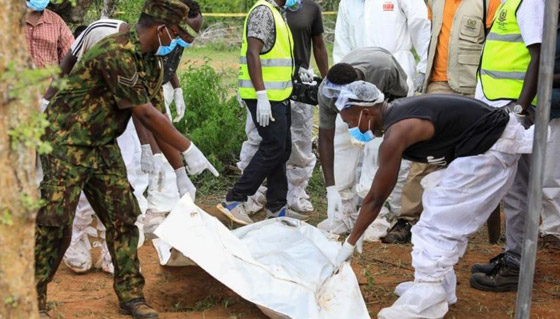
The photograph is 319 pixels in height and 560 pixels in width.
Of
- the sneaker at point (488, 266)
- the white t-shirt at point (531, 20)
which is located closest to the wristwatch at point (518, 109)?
the white t-shirt at point (531, 20)

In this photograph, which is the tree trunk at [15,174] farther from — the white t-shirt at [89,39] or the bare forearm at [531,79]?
the bare forearm at [531,79]

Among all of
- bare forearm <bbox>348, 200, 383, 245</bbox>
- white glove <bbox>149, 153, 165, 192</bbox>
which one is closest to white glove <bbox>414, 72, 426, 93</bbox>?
white glove <bbox>149, 153, 165, 192</bbox>

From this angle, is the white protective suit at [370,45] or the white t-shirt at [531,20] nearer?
the white t-shirt at [531,20]

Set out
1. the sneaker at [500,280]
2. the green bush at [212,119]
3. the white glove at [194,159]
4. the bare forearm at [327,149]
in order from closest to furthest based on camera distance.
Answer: the white glove at [194,159]
the sneaker at [500,280]
the bare forearm at [327,149]
the green bush at [212,119]

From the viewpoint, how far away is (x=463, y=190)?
15.5 feet

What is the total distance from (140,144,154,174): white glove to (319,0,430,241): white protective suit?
1.38 meters

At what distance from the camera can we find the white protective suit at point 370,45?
6594 millimetres

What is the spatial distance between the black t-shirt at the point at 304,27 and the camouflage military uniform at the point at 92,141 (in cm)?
283

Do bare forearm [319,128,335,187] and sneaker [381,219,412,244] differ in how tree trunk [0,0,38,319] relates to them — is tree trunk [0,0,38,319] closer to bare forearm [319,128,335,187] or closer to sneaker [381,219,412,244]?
bare forearm [319,128,335,187]

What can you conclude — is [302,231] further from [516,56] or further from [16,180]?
[16,180]

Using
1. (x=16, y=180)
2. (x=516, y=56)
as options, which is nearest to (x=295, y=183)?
(x=516, y=56)

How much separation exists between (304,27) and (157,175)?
1.85 metres

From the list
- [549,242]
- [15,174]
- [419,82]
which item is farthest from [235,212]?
[15,174]

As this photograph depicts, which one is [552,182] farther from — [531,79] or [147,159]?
[147,159]
